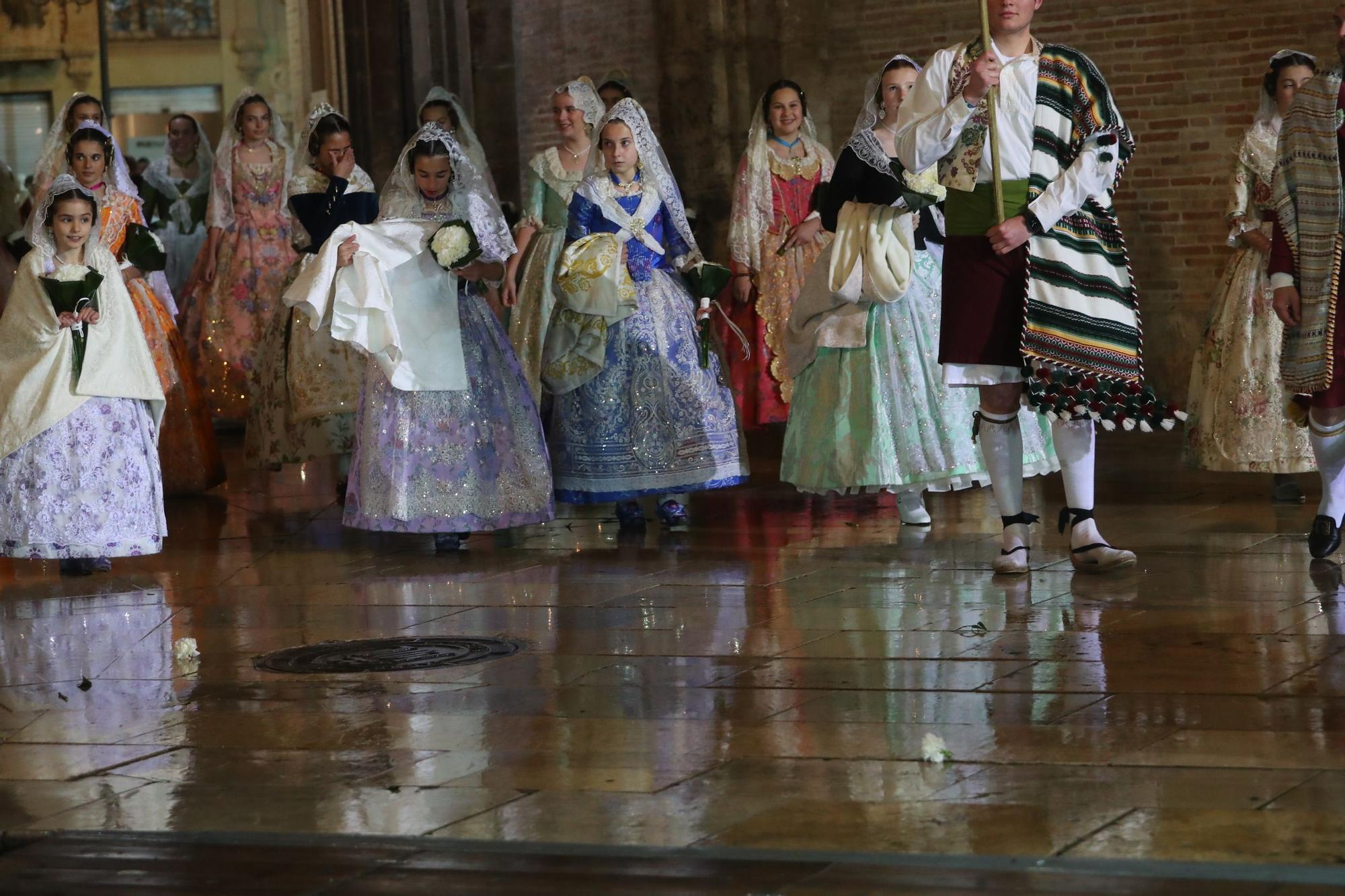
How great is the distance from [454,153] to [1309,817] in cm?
535

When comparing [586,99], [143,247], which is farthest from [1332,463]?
[143,247]

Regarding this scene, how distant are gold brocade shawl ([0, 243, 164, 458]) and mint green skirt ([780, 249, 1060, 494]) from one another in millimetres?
2647

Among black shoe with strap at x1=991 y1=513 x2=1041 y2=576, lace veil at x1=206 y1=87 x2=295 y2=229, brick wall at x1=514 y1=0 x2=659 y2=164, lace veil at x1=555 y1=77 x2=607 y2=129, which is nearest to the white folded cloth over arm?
lace veil at x1=555 y1=77 x2=607 y2=129

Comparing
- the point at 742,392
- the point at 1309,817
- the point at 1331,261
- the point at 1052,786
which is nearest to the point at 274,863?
the point at 1052,786

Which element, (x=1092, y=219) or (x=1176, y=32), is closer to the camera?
(x=1092, y=219)

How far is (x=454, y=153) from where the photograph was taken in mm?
8297

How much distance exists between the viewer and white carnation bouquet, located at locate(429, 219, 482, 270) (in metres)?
7.91

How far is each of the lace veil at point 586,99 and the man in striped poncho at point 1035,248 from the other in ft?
8.49

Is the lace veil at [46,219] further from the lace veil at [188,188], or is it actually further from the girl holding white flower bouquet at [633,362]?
the lace veil at [188,188]

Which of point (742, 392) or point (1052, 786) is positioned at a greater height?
point (742, 392)

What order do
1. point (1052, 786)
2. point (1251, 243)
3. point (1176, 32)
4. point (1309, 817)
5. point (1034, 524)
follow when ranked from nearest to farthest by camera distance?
1. point (1309, 817)
2. point (1052, 786)
3. point (1034, 524)
4. point (1251, 243)
5. point (1176, 32)

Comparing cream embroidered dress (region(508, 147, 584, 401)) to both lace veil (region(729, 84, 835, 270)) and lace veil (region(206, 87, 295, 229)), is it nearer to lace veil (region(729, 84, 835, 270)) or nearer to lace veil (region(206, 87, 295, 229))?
lace veil (region(729, 84, 835, 270))

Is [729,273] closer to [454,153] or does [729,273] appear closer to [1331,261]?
[454,153]

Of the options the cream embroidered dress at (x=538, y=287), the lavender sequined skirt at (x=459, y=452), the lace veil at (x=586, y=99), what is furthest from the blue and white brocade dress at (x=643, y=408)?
the cream embroidered dress at (x=538, y=287)
